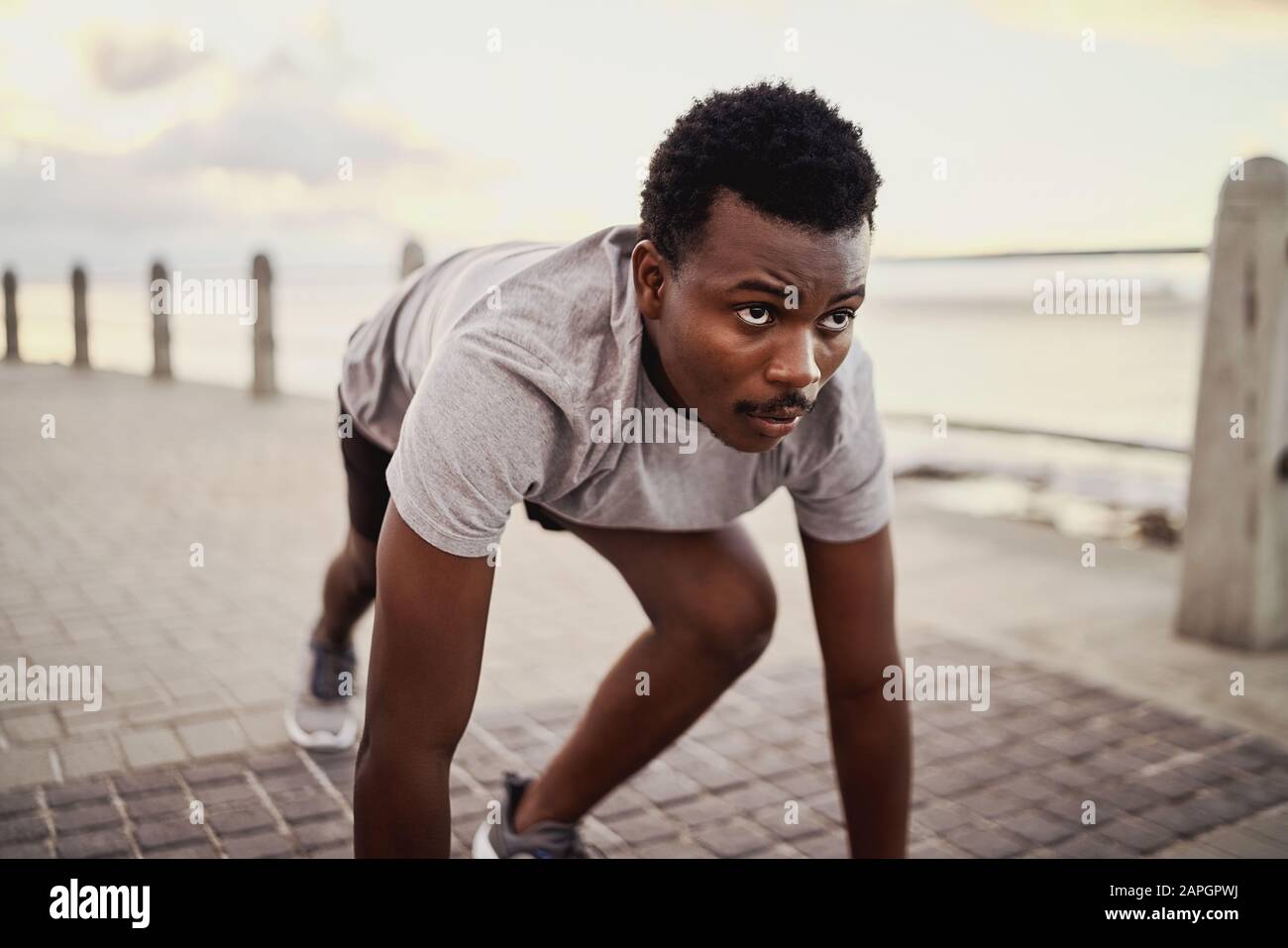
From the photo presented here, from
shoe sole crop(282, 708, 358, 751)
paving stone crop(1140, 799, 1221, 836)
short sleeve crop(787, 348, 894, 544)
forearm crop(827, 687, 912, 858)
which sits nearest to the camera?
short sleeve crop(787, 348, 894, 544)

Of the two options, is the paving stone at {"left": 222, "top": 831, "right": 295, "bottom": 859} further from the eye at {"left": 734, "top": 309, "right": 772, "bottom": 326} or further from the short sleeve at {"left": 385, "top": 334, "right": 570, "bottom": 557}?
the eye at {"left": 734, "top": 309, "right": 772, "bottom": 326}

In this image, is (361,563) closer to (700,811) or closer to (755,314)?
(700,811)

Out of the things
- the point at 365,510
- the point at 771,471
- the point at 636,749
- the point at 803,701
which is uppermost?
Answer: the point at 771,471

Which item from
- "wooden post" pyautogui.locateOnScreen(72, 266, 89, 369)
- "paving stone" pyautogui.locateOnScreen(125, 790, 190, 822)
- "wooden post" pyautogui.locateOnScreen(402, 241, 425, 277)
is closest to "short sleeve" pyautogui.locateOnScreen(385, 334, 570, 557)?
"paving stone" pyautogui.locateOnScreen(125, 790, 190, 822)

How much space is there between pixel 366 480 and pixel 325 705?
0.87 metres

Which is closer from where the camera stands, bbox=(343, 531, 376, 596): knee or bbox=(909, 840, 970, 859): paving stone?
bbox=(909, 840, 970, 859): paving stone

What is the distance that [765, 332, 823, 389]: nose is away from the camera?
1.81m

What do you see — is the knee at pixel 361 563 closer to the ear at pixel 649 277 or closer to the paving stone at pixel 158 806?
the paving stone at pixel 158 806

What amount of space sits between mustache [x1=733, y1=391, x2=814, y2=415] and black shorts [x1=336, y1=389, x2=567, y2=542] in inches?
43.0

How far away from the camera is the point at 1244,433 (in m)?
4.16
